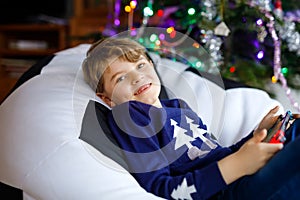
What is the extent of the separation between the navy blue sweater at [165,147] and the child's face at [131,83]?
2 centimetres

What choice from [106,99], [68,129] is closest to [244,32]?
[106,99]

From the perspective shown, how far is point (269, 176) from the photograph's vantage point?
88cm

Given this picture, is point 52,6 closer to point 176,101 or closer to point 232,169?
point 176,101

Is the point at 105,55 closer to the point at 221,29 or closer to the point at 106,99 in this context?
the point at 106,99

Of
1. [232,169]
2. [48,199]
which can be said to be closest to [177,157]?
[232,169]

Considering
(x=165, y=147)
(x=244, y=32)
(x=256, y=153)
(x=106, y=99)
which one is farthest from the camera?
(x=244, y=32)

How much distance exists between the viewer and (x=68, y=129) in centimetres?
110

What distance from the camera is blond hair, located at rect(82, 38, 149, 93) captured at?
109 cm

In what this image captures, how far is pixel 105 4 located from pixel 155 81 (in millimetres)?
2413

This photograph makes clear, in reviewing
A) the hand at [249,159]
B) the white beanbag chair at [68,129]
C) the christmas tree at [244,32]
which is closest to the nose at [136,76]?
the white beanbag chair at [68,129]

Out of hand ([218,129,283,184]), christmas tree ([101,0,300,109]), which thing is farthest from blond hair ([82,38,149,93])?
christmas tree ([101,0,300,109])

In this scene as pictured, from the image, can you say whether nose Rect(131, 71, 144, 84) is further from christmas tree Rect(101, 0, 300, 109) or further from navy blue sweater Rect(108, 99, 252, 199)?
christmas tree Rect(101, 0, 300, 109)

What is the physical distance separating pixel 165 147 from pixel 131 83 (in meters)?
0.16

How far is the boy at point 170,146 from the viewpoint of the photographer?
90 cm
